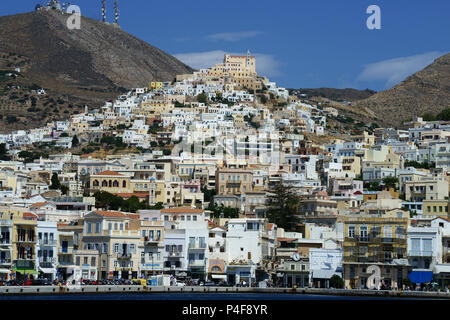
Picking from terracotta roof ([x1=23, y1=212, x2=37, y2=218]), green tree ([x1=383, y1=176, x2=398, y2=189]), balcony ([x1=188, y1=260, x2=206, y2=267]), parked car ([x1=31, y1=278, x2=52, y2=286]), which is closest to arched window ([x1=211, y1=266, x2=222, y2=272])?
balcony ([x1=188, y1=260, x2=206, y2=267])

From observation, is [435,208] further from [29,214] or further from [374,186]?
[29,214]

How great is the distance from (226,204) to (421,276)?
40501 millimetres

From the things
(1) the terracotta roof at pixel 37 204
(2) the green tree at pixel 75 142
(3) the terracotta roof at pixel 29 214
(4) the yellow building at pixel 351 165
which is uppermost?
(2) the green tree at pixel 75 142

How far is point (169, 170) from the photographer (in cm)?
13188

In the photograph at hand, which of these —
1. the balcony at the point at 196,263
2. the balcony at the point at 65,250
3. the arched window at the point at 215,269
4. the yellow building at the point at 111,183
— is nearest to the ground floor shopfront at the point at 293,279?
the arched window at the point at 215,269

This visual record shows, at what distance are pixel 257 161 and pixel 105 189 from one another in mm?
32748

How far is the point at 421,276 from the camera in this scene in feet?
269

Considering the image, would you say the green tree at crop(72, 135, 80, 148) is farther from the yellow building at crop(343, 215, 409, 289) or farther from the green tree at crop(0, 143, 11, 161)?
the yellow building at crop(343, 215, 409, 289)

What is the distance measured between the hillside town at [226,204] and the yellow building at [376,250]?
98 millimetres

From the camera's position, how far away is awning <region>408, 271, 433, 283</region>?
8169cm

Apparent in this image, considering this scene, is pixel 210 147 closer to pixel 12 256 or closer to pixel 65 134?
pixel 65 134

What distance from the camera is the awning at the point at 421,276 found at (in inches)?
3216

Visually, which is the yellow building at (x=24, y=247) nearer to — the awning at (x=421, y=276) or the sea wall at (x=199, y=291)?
the sea wall at (x=199, y=291)

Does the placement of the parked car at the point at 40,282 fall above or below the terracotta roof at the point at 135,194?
below
